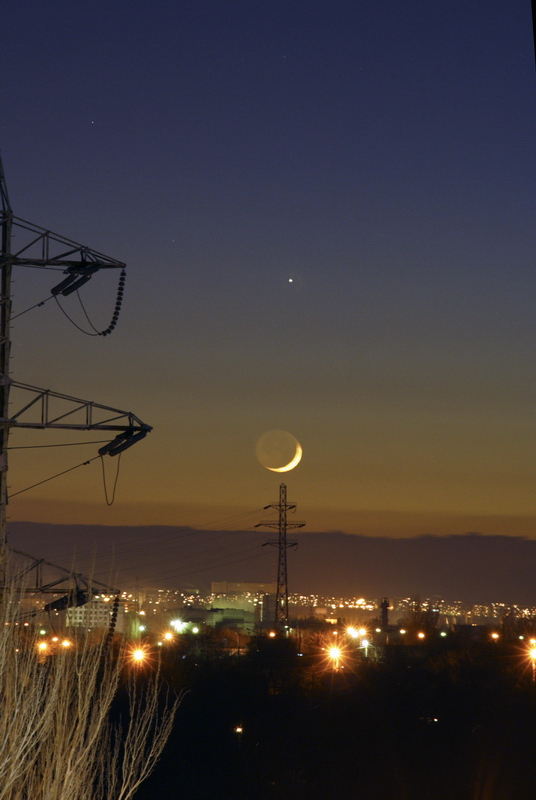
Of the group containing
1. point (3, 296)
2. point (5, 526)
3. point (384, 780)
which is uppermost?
point (3, 296)

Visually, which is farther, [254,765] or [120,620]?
[120,620]

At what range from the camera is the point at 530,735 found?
4694 centimetres

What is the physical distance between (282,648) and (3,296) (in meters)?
53.1


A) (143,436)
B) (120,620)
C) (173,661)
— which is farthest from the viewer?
(120,620)

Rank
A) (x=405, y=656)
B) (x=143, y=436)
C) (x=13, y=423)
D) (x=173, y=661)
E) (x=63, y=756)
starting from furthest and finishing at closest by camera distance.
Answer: (x=405, y=656) → (x=173, y=661) → (x=143, y=436) → (x=13, y=423) → (x=63, y=756)

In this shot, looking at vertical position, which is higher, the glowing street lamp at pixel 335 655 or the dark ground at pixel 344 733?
the glowing street lamp at pixel 335 655

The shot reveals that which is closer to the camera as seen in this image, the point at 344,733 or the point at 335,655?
the point at 344,733

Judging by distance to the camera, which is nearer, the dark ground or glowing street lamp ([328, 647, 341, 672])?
the dark ground

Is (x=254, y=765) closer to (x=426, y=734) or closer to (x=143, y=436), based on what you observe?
(x=426, y=734)

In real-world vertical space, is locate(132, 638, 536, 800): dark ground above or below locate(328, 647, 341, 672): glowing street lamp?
below

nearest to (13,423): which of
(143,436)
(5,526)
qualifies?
(5,526)

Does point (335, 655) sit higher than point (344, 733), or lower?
higher

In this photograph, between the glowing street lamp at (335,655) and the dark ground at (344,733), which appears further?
the glowing street lamp at (335,655)

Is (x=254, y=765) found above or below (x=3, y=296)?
below
